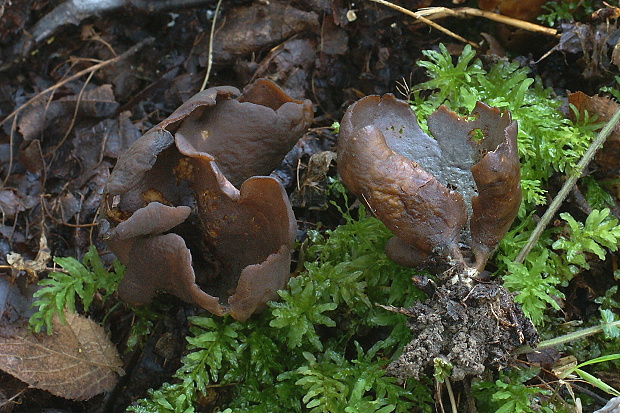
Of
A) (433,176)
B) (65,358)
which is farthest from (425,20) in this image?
(65,358)

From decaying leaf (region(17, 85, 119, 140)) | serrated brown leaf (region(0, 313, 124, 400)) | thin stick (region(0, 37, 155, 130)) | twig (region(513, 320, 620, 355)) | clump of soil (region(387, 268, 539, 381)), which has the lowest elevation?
serrated brown leaf (region(0, 313, 124, 400))

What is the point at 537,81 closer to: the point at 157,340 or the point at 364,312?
the point at 364,312

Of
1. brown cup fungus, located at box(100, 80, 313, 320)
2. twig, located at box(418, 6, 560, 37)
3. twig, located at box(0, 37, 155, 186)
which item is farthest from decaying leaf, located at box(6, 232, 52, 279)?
twig, located at box(418, 6, 560, 37)

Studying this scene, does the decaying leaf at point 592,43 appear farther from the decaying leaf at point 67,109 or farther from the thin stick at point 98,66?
the decaying leaf at point 67,109

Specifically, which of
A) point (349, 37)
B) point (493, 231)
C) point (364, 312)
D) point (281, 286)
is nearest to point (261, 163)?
point (281, 286)

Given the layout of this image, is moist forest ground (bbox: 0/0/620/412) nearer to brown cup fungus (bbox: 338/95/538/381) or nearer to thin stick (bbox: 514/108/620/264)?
thin stick (bbox: 514/108/620/264)

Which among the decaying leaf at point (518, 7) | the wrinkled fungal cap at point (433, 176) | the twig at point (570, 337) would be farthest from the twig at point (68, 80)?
the twig at point (570, 337)
